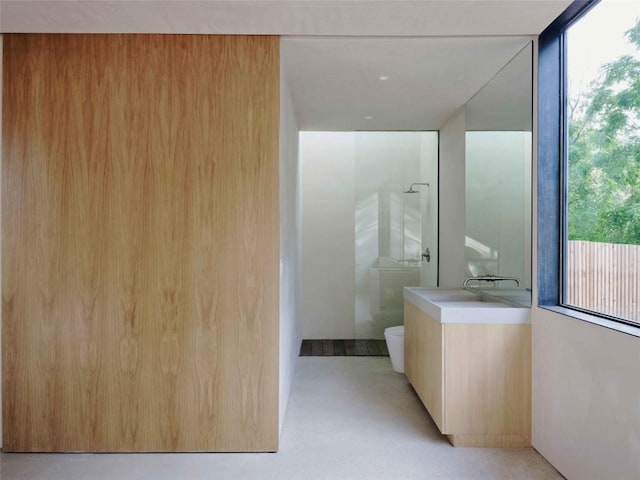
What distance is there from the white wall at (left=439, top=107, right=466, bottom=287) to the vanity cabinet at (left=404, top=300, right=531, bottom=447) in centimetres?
129

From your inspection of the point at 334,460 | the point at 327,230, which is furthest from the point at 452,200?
the point at 334,460

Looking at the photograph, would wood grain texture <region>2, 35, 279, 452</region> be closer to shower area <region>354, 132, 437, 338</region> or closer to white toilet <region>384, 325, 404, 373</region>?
white toilet <region>384, 325, 404, 373</region>

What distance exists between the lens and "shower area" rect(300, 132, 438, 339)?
5.52m

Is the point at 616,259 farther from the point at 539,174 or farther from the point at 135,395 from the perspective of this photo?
the point at 135,395

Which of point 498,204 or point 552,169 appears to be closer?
point 552,169

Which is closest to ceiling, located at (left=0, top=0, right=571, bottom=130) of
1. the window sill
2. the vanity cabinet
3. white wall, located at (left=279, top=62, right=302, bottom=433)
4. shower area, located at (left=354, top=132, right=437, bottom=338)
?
white wall, located at (left=279, top=62, right=302, bottom=433)

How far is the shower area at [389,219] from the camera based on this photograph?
552cm

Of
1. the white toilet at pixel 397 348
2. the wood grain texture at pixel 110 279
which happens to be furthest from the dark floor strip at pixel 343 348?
the wood grain texture at pixel 110 279

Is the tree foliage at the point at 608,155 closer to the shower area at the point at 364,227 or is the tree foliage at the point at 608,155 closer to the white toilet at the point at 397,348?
the white toilet at the point at 397,348

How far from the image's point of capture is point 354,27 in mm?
2758

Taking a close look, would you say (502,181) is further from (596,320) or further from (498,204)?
(596,320)

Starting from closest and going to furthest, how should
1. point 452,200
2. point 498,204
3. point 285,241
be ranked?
point 498,204 < point 285,241 < point 452,200

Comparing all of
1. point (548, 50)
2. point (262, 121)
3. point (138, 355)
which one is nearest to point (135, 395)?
point (138, 355)

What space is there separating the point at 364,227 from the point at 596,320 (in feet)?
11.4
